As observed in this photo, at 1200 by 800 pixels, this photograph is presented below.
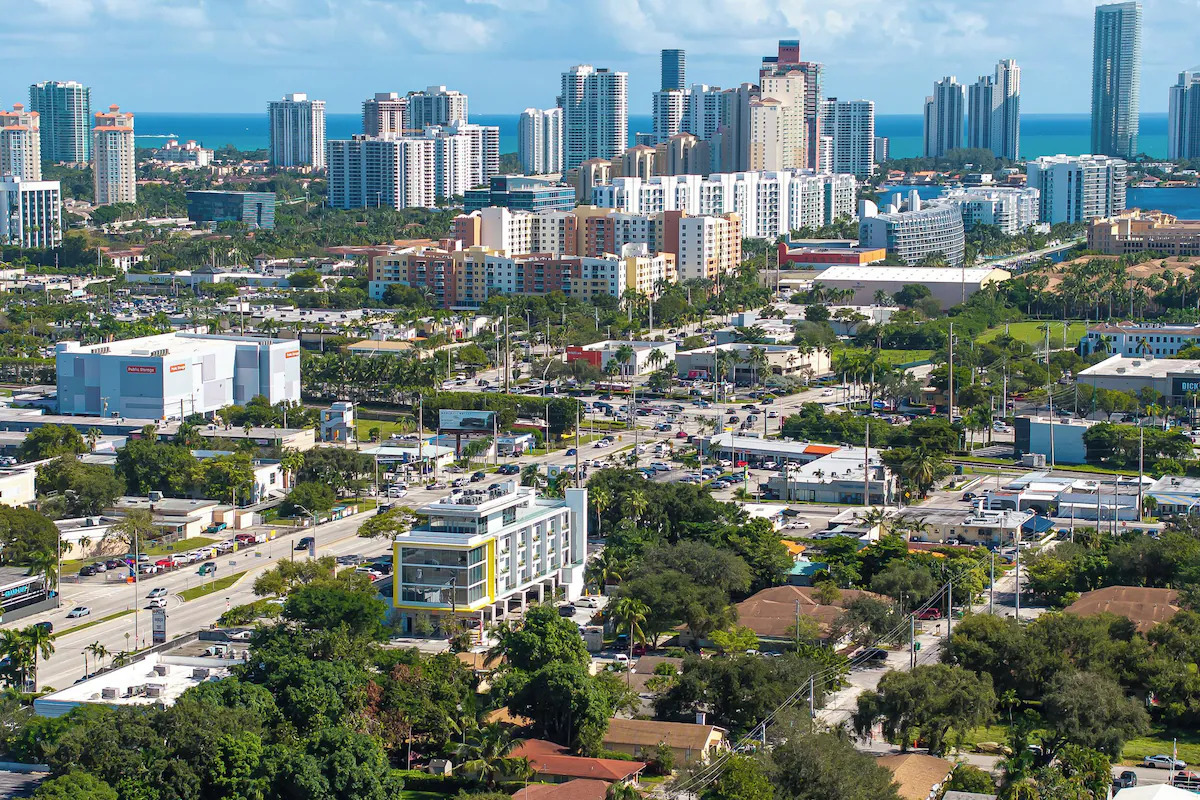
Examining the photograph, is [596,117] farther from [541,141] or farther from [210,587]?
[210,587]

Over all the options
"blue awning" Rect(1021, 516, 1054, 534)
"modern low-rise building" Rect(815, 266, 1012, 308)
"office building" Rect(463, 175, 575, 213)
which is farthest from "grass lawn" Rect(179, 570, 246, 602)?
"office building" Rect(463, 175, 575, 213)

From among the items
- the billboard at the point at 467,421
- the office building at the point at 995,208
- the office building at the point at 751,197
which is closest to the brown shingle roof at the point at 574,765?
the billboard at the point at 467,421

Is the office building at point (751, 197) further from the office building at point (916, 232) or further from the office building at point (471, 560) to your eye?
the office building at point (471, 560)

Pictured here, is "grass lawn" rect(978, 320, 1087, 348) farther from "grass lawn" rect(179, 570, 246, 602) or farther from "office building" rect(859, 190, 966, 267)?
"grass lawn" rect(179, 570, 246, 602)

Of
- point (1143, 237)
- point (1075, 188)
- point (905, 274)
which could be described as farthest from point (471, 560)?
point (1075, 188)

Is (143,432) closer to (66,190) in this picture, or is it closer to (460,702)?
(460,702)

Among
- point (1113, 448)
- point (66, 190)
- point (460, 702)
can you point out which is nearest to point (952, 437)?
point (1113, 448)
